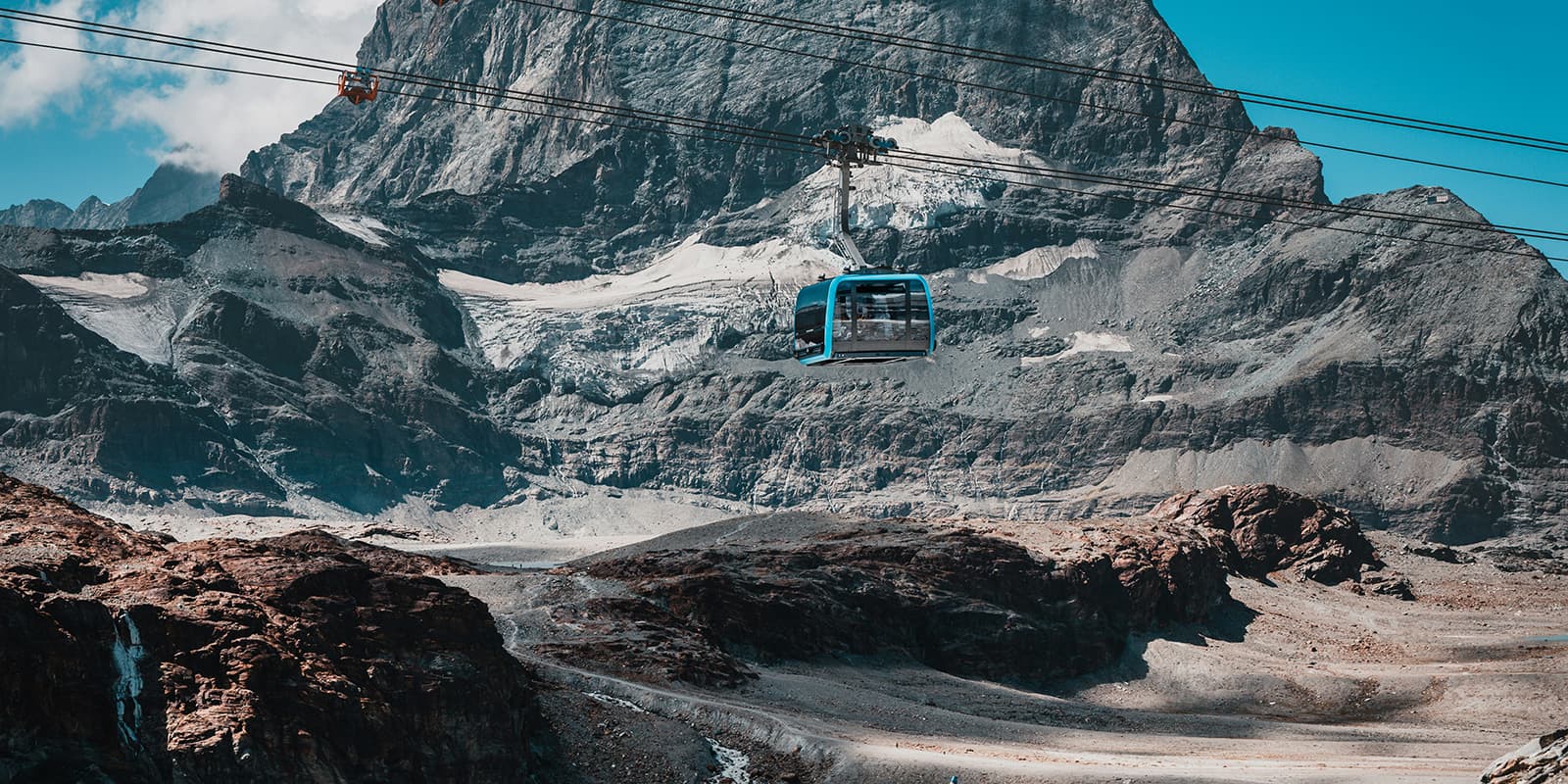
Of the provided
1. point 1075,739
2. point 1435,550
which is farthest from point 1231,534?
point 1075,739

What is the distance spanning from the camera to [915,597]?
324 feet

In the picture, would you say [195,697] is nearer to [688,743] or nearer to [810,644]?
[688,743]

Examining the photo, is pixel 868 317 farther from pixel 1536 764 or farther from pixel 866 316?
pixel 1536 764

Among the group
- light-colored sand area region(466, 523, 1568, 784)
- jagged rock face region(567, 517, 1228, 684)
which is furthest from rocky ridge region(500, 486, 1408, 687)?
light-colored sand area region(466, 523, 1568, 784)

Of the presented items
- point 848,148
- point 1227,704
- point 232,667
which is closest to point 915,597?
point 1227,704

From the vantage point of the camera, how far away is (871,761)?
53.8 m

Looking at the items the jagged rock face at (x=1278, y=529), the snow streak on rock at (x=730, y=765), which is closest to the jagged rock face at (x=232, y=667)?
the snow streak on rock at (x=730, y=765)

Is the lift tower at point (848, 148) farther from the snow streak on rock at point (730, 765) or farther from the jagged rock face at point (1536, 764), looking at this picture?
the jagged rock face at point (1536, 764)

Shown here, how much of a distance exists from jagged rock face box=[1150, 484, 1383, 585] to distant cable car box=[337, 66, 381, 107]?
109 metres

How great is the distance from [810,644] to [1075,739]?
76.6ft

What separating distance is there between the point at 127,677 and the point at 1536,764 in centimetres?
3044

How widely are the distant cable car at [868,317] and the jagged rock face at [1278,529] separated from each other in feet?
319

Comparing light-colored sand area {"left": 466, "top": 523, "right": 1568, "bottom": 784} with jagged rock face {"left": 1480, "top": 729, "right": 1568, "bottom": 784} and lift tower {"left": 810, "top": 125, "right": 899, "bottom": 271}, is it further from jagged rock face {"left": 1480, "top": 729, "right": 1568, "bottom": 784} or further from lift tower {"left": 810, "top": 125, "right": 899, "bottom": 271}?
lift tower {"left": 810, "top": 125, "right": 899, "bottom": 271}

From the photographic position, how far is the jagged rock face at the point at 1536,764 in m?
36.9
